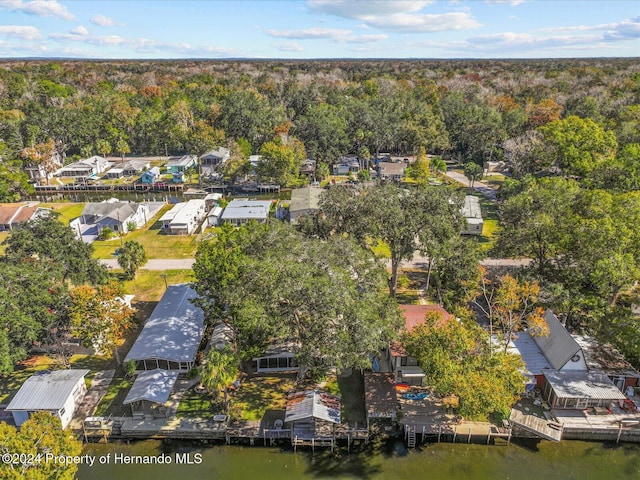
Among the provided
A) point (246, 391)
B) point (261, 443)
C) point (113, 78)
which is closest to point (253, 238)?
point (246, 391)

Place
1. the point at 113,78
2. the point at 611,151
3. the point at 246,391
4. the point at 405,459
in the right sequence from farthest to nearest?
the point at 113,78 → the point at 611,151 → the point at 246,391 → the point at 405,459

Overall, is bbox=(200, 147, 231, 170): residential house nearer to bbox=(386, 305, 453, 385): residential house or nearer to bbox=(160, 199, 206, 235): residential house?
bbox=(160, 199, 206, 235): residential house

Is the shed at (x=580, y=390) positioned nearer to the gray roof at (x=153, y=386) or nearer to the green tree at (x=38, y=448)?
the gray roof at (x=153, y=386)

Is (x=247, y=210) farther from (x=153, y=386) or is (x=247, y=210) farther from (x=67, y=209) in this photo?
(x=153, y=386)

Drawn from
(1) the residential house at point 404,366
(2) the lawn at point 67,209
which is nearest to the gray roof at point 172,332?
(1) the residential house at point 404,366

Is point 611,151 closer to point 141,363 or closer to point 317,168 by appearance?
point 317,168

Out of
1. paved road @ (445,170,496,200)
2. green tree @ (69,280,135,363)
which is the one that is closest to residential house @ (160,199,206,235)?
green tree @ (69,280,135,363)
